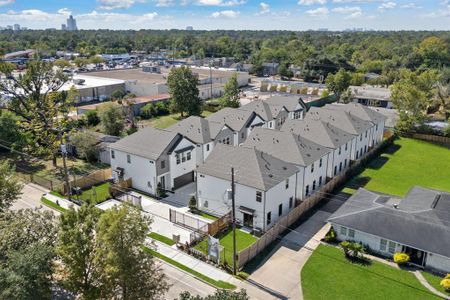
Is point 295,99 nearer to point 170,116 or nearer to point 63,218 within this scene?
point 170,116

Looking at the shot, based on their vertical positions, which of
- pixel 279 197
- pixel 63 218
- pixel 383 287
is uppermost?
pixel 63 218

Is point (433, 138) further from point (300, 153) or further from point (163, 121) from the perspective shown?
point (163, 121)

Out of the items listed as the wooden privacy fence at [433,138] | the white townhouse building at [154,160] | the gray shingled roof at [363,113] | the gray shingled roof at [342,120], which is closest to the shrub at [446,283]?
the gray shingled roof at [342,120]

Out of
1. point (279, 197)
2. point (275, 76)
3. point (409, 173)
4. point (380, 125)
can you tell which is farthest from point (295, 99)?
point (275, 76)

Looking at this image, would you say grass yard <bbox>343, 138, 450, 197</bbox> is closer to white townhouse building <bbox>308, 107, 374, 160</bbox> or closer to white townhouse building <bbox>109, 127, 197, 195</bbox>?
white townhouse building <bbox>308, 107, 374, 160</bbox>

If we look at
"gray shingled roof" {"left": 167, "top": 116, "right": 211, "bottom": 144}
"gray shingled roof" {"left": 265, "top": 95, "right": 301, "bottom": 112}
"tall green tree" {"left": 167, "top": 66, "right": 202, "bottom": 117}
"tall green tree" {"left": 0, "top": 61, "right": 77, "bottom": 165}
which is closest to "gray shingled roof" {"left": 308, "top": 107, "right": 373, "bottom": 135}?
"gray shingled roof" {"left": 265, "top": 95, "right": 301, "bottom": 112}
